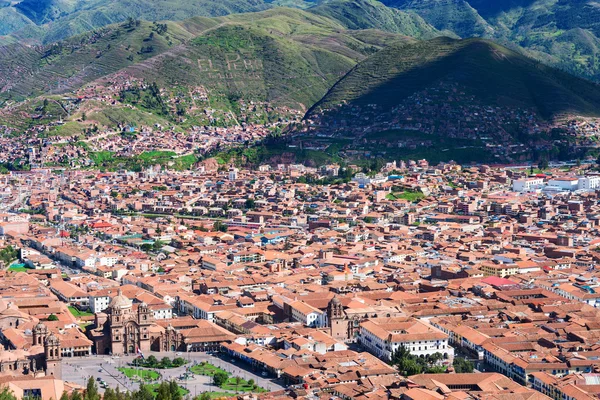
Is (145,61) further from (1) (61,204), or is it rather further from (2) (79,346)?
(2) (79,346)

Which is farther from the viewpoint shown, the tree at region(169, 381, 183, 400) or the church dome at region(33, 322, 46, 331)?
the church dome at region(33, 322, 46, 331)

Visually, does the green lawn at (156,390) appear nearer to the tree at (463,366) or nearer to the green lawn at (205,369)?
the green lawn at (205,369)

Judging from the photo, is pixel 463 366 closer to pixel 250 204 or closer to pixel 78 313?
pixel 78 313

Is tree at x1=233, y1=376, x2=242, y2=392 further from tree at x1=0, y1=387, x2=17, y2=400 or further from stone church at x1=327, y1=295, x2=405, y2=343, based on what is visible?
tree at x1=0, y1=387, x2=17, y2=400

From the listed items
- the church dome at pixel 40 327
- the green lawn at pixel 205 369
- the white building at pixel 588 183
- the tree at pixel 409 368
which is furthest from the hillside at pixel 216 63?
the tree at pixel 409 368

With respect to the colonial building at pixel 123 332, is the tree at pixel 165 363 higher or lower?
lower

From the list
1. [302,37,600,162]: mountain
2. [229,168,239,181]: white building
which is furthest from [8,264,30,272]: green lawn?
[302,37,600,162]: mountain
